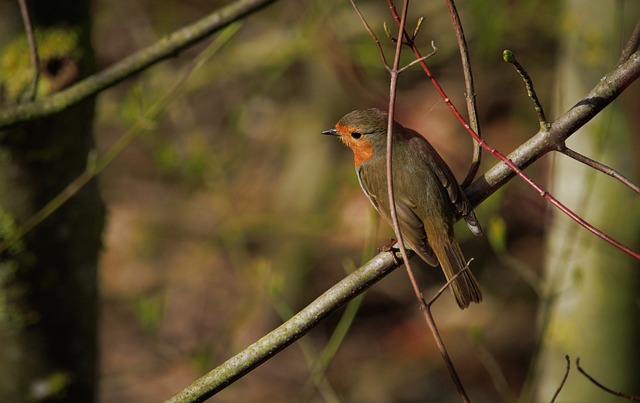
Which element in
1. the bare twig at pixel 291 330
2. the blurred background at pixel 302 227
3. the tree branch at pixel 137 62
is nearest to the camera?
the bare twig at pixel 291 330

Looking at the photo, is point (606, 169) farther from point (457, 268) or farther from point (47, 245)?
point (47, 245)

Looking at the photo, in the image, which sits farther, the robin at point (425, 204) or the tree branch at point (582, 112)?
the robin at point (425, 204)

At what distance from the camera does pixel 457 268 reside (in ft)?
10.0

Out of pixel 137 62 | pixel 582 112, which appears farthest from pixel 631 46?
pixel 137 62

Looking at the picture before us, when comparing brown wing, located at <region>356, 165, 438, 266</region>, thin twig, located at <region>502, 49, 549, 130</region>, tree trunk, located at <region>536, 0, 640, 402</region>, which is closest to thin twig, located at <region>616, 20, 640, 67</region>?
thin twig, located at <region>502, 49, 549, 130</region>

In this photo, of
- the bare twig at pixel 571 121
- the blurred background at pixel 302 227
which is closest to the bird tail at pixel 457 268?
the bare twig at pixel 571 121

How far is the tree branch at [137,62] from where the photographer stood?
236cm

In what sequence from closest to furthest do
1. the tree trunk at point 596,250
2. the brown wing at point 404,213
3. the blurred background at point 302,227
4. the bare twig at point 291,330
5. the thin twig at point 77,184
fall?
the bare twig at point 291,330, the thin twig at point 77,184, the brown wing at point 404,213, the tree trunk at point 596,250, the blurred background at point 302,227

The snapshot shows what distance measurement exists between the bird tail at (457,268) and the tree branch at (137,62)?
121 centimetres

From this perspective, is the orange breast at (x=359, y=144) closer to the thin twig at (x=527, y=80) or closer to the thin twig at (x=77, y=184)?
the thin twig at (x=77, y=184)

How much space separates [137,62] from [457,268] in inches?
56.2

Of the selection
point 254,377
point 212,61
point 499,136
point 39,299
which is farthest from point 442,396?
point 39,299

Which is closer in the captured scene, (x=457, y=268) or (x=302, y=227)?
(x=457, y=268)

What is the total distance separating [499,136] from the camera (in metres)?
8.34
